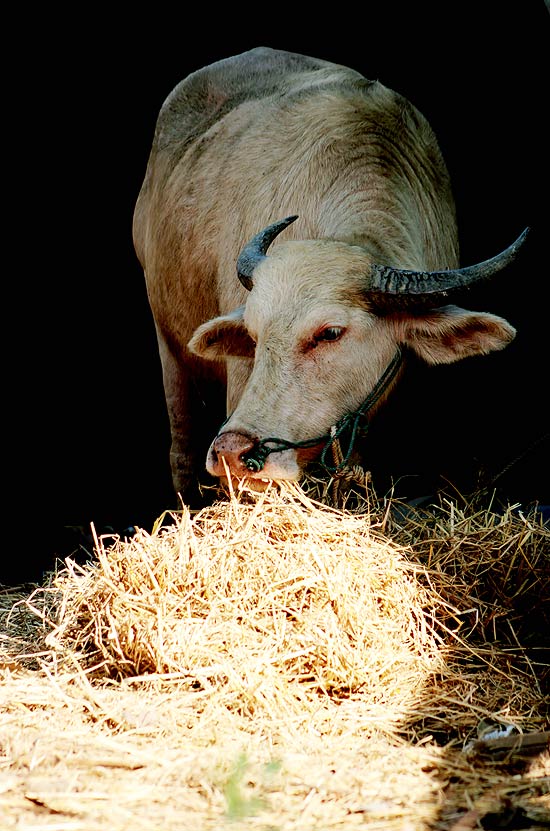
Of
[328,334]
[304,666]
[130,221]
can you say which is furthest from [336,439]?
[130,221]

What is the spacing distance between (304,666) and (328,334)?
5.12 feet

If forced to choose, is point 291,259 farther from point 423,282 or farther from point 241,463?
point 241,463

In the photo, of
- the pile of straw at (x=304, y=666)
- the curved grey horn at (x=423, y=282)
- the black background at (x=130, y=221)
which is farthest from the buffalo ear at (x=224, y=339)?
the black background at (x=130, y=221)

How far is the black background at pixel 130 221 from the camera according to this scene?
24.2ft

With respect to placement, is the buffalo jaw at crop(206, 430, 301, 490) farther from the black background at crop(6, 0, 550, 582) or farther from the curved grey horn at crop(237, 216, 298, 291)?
the black background at crop(6, 0, 550, 582)

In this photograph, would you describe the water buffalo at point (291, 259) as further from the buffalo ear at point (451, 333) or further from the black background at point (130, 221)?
the black background at point (130, 221)

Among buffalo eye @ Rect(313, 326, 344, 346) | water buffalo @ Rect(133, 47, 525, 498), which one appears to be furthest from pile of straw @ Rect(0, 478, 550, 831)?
buffalo eye @ Rect(313, 326, 344, 346)

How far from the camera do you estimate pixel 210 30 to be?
8.09m

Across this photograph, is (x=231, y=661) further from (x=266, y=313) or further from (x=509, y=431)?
(x=509, y=431)

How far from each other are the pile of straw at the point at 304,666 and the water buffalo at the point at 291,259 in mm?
541

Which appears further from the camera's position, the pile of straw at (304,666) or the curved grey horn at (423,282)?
the curved grey horn at (423,282)

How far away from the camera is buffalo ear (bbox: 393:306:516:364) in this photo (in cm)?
446

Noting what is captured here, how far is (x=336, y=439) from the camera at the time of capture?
4.38 meters

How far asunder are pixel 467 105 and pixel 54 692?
18.5 ft
